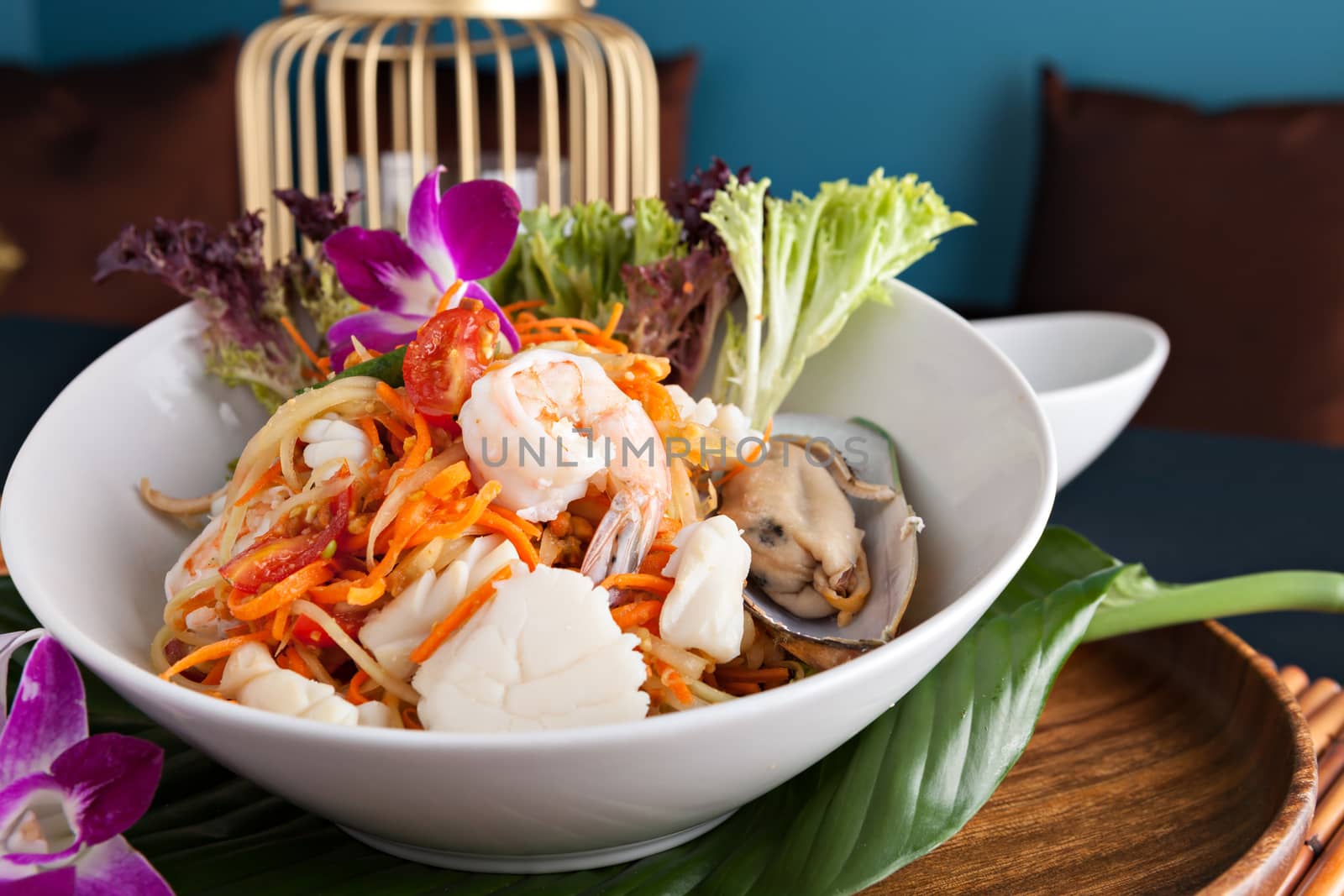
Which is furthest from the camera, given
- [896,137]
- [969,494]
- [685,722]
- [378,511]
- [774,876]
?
[896,137]

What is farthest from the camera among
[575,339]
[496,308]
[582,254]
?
[582,254]

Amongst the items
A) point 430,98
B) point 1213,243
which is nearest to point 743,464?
point 1213,243

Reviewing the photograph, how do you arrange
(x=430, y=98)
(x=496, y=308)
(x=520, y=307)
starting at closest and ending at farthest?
(x=496, y=308)
(x=520, y=307)
(x=430, y=98)

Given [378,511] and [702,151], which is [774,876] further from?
[702,151]

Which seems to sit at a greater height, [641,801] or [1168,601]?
[641,801]

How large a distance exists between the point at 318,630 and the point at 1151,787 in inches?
34.1

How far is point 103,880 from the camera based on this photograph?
2.88 feet

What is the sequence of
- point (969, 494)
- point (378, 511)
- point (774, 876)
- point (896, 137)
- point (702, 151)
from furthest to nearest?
point (702, 151) < point (896, 137) < point (969, 494) < point (378, 511) < point (774, 876)

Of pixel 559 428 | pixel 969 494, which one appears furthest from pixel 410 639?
pixel 969 494

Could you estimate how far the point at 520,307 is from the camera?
1.64 m

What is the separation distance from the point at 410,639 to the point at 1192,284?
3.61 meters

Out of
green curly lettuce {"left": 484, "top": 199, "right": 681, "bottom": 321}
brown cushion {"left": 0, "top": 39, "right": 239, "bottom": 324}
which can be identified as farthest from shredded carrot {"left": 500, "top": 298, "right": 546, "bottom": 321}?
brown cushion {"left": 0, "top": 39, "right": 239, "bottom": 324}

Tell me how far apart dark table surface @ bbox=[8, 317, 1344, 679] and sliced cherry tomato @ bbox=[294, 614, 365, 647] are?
1369 mm

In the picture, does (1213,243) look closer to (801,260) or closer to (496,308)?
(801,260)
